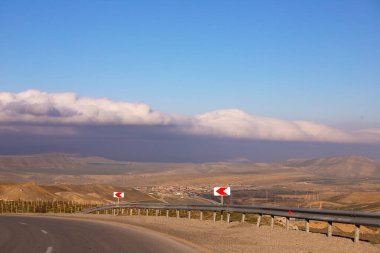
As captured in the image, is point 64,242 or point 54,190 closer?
point 64,242

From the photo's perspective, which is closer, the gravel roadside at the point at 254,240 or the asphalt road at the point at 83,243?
the gravel roadside at the point at 254,240

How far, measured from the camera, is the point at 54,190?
132 meters

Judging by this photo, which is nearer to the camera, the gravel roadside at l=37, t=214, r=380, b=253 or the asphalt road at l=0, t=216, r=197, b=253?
the gravel roadside at l=37, t=214, r=380, b=253

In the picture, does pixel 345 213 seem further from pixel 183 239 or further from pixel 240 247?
pixel 183 239

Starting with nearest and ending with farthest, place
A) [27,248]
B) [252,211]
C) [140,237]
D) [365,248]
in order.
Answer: [365,248]
[27,248]
[140,237]
[252,211]

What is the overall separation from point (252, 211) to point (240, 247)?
8128mm

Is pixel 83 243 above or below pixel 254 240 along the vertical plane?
below

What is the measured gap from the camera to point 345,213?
19.6 metres

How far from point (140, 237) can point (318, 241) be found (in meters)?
7.76

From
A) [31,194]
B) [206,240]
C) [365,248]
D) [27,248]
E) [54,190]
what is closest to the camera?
[365,248]

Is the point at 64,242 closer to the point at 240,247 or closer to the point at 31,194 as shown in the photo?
the point at 240,247

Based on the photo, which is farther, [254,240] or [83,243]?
[254,240]

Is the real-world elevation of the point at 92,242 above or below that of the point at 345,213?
below

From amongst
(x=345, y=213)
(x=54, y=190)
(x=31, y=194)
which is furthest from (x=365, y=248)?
(x=54, y=190)
